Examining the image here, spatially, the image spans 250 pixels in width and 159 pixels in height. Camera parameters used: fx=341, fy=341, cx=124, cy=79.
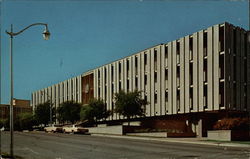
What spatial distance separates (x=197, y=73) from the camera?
41469 mm

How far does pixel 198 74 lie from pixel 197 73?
A: 0.65ft

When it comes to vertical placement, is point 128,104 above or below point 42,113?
above

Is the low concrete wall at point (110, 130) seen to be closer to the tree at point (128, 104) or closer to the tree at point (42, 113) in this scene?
the tree at point (128, 104)

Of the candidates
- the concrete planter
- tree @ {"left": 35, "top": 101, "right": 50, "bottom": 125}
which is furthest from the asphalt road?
tree @ {"left": 35, "top": 101, "right": 50, "bottom": 125}

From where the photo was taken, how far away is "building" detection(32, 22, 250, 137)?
38.8 meters

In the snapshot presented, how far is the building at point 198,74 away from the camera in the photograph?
38.8 m

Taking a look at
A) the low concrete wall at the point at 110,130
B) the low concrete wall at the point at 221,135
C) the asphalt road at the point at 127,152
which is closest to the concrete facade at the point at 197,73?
the low concrete wall at the point at 221,135

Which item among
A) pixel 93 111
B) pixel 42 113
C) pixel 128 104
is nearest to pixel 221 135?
pixel 128 104

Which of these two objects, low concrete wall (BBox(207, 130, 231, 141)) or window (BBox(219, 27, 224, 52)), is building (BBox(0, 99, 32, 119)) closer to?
window (BBox(219, 27, 224, 52))

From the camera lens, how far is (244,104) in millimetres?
40750

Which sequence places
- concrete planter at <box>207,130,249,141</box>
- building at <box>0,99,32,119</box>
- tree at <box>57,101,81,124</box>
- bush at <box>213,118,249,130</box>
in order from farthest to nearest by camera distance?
1. building at <box>0,99,32,119</box>
2. tree at <box>57,101,81,124</box>
3. bush at <box>213,118,249,130</box>
4. concrete planter at <box>207,130,249,141</box>

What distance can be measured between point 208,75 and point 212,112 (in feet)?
15.1

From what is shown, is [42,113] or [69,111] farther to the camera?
[42,113]

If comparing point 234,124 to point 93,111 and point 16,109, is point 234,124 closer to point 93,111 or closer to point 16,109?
point 93,111
